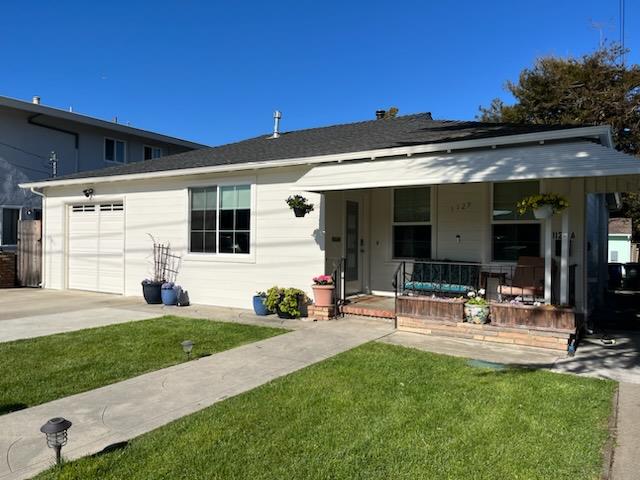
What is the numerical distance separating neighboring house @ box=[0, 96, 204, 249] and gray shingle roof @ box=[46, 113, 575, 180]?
5049mm

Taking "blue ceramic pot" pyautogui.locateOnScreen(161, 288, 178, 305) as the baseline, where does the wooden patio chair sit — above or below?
above

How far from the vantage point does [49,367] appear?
5.91 meters

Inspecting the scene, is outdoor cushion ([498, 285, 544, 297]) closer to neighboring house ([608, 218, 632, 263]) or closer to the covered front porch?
the covered front porch

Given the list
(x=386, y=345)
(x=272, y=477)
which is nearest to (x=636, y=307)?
(x=386, y=345)

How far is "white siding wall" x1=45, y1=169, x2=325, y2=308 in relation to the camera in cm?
997

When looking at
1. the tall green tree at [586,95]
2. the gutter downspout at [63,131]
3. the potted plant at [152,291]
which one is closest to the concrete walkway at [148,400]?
the potted plant at [152,291]

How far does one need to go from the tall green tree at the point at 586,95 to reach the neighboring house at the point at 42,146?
18.5m

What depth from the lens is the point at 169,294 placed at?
36.8 ft

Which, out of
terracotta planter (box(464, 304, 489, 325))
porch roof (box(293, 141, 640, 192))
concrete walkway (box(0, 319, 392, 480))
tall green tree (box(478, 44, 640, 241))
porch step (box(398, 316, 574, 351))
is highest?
tall green tree (box(478, 44, 640, 241))

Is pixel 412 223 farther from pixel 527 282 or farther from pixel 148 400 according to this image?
pixel 148 400

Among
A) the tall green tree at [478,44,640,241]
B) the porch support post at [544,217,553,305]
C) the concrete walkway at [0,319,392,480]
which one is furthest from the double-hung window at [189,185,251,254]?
the tall green tree at [478,44,640,241]

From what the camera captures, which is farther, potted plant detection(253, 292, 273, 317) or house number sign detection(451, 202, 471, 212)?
potted plant detection(253, 292, 273, 317)

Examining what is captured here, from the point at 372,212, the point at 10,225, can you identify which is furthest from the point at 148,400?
the point at 10,225

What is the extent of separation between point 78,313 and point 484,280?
8.25m
